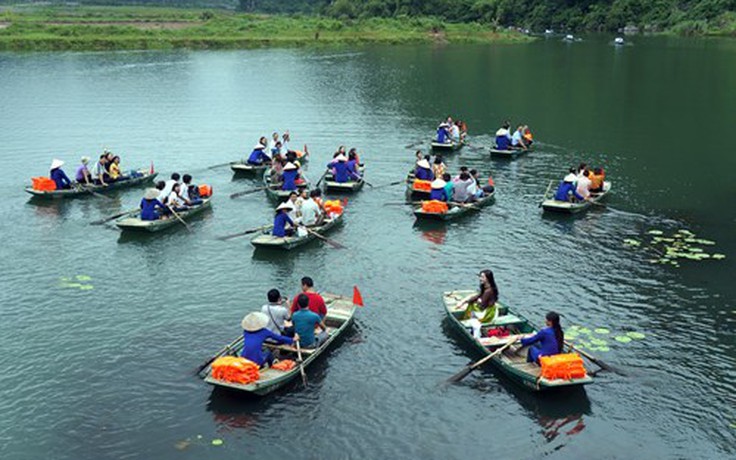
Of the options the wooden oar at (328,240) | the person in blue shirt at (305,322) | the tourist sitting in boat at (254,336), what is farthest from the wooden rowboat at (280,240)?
the tourist sitting in boat at (254,336)

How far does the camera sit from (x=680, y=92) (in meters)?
75.8

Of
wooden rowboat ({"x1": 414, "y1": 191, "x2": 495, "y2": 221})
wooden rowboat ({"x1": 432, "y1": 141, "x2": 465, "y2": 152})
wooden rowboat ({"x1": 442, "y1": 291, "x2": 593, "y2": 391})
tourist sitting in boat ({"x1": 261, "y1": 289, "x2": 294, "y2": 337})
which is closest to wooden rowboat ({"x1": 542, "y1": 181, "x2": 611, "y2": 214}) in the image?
wooden rowboat ({"x1": 414, "y1": 191, "x2": 495, "y2": 221})

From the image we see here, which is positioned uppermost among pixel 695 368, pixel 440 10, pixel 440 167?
pixel 440 10

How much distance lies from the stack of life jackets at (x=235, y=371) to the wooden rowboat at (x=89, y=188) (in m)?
23.5

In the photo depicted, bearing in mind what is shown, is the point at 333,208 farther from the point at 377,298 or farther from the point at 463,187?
the point at 377,298

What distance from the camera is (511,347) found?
2252 centimetres

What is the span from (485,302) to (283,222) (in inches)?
470

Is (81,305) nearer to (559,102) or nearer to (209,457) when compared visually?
(209,457)

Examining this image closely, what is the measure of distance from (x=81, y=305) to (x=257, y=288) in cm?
675

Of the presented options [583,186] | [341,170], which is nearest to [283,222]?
[341,170]

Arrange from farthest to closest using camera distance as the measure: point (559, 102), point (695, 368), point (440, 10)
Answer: point (440, 10) → point (559, 102) → point (695, 368)

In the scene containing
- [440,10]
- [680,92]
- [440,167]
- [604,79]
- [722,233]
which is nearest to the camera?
[722,233]

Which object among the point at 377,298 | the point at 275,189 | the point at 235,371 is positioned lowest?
the point at 377,298

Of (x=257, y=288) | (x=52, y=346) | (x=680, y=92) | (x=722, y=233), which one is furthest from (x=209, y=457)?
(x=680, y=92)
